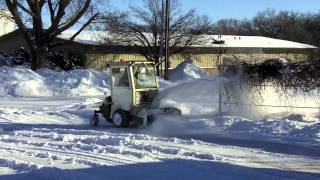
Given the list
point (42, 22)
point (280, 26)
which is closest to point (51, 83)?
point (42, 22)

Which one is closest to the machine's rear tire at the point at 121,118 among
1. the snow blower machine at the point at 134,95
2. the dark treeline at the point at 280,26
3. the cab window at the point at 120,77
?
the snow blower machine at the point at 134,95

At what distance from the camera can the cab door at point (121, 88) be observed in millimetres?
18516

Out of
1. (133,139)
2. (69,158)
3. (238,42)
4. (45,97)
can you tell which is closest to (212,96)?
(133,139)

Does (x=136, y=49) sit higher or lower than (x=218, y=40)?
lower

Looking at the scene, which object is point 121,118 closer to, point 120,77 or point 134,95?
point 134,95

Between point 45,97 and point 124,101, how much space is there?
1448 cm

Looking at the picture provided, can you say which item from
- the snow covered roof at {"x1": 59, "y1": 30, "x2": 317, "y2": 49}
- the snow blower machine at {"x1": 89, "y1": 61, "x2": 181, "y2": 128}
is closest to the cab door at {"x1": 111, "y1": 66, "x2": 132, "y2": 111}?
the snow blower machine at {"x1": 89, "y1": 61, "x2": 181, "y2": 128}

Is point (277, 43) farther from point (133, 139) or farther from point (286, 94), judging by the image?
point (133, 139)

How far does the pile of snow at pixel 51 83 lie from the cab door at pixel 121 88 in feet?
49.7

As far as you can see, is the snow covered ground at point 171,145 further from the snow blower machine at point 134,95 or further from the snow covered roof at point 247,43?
the snow covered roof at point 247,43

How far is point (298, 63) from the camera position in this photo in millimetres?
17531

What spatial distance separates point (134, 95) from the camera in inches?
725

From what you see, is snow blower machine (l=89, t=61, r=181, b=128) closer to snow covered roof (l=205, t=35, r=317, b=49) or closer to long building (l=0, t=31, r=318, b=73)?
long building (l=0, t=31, r=318, b=73)

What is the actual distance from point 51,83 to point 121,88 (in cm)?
1777
